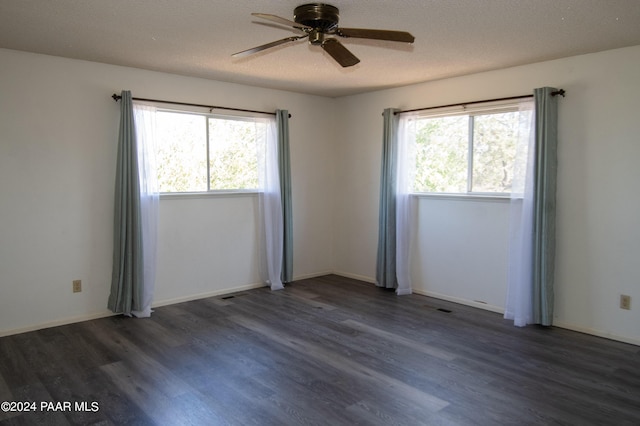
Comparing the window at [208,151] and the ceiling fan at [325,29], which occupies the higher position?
the ceiling fan at [325,29]

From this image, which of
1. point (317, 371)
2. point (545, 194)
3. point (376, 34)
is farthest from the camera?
point (545, 194)

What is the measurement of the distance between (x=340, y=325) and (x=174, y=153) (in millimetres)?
2447

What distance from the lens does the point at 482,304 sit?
458 cm

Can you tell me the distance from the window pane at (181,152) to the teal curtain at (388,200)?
2042mm

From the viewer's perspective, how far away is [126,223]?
4.16 meters

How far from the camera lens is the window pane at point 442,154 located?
15.5ft

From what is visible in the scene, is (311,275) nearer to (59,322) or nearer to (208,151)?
(208,151)

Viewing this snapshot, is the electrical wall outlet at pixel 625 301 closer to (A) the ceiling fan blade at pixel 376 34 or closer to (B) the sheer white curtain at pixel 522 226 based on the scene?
(B) the sheer white curtain at pixel 522 226

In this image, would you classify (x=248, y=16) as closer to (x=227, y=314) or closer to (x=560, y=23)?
(x=560, y=23)

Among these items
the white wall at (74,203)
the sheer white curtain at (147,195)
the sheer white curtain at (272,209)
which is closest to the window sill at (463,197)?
the sheer white curtain at (272,209)

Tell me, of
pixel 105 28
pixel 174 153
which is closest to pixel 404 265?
pixel 174 153

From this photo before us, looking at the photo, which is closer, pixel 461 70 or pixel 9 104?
pixel 9 104

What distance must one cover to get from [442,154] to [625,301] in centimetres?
219

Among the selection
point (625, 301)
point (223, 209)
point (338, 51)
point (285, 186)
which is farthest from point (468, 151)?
point (223, 209)
